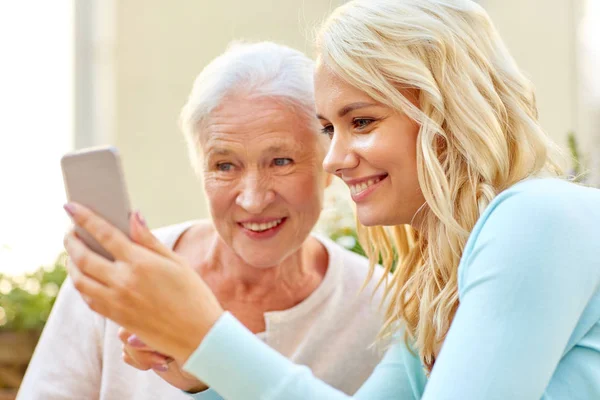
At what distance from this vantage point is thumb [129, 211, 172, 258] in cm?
139

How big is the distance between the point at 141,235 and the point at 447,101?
2.30ft

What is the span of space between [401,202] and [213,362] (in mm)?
592

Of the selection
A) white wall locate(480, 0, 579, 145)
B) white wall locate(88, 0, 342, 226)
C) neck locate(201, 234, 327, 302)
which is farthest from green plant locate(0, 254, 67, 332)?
white wall locate(480, 0, 579, 145)

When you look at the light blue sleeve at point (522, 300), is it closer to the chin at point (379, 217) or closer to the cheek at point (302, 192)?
the chin at point (379, 217)

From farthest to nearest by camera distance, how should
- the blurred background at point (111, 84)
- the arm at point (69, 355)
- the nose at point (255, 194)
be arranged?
the blurred background at point (111, 84)
the arm at point (69, 355)
the nose at point (255, 194)

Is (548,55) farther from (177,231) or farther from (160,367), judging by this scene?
(160,367)

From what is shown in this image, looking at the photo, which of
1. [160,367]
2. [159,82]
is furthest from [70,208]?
[159,82]

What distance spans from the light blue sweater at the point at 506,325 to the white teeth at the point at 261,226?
2.83 feet

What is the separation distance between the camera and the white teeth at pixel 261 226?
2.28 metres

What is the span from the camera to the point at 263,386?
1.40 metres

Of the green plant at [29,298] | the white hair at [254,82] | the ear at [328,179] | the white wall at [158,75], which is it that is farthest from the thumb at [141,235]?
the white wall at [158,75]

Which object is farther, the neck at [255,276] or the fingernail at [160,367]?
the neck at [255,276]

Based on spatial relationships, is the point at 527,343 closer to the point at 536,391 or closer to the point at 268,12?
the point at 536,391

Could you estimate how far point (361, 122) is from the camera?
71.8 inches
